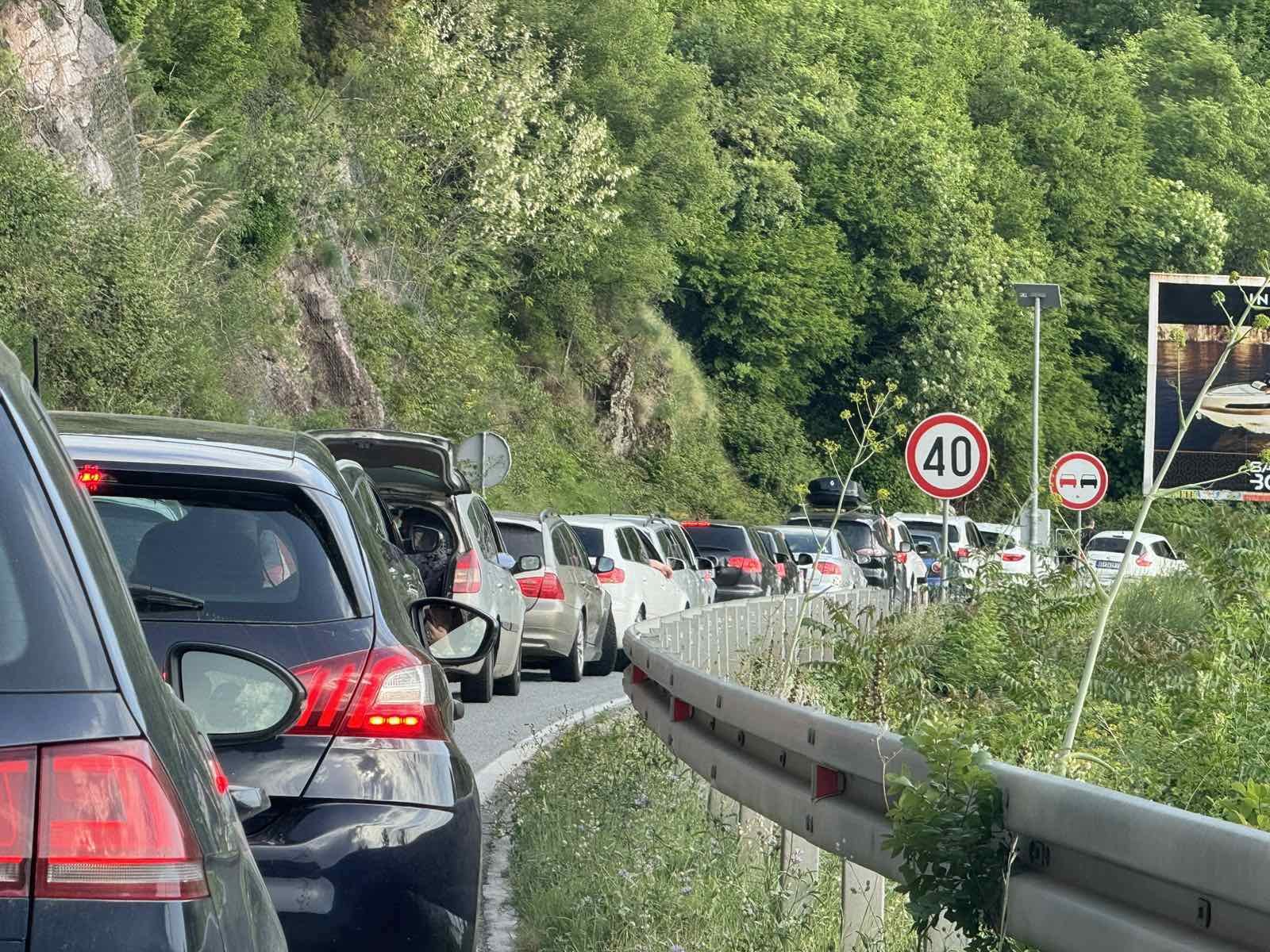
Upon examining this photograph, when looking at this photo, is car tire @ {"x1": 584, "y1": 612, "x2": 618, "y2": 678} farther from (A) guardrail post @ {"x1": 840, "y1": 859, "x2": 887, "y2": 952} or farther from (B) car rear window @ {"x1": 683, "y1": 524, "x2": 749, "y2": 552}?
(A) guardrail post @ {"x1": 840, "y1": 859, "x2": 887, "y2": 952}

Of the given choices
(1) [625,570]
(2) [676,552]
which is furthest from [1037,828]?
(2) [676,552]

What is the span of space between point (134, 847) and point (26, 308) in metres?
23.9

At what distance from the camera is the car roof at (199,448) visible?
17.0 ft

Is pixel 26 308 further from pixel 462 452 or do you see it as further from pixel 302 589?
pixel 302 589

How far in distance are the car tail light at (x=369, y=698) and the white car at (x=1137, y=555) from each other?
13.6m

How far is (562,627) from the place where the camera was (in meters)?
19.6

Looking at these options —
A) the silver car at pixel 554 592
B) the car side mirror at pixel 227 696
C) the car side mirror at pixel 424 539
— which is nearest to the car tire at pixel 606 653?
the silver car at pixel 554 592

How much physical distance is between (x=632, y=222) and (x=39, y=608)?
49.6 metres

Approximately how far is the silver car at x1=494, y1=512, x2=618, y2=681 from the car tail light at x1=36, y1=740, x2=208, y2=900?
628 inches

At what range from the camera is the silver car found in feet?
63.4

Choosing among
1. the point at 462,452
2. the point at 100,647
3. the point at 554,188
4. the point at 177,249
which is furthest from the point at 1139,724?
the point at 554,188

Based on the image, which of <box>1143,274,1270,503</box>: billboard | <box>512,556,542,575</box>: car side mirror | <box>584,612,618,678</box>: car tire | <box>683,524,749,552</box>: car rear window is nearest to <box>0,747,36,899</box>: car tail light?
<box>512,556,542,575</box>: car side mirror

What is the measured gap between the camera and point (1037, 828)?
13.2 feet

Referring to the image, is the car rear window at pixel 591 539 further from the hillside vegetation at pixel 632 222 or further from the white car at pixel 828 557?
the hillside vegetation at pixel 632 222
